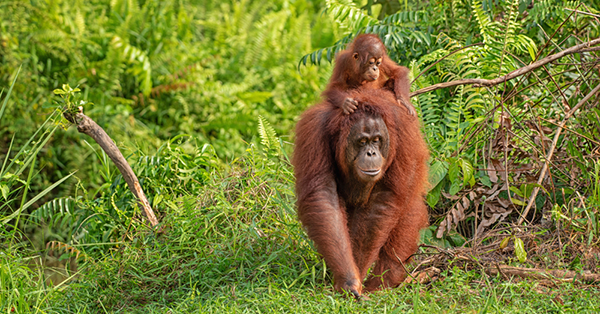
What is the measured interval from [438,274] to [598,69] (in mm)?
2099

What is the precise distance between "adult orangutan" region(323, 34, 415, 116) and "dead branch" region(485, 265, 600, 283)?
1.06 metres

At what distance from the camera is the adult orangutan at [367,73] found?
4074mm

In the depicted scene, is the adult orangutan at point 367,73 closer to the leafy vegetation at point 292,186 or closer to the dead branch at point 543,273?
the leafy vegetation at point 292,186

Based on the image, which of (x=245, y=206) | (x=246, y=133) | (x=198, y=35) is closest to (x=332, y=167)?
(x=245, y=206)

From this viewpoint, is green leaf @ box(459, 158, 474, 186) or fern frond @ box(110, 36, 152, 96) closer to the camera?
green leaf @ box(459, 158, 474, 186)

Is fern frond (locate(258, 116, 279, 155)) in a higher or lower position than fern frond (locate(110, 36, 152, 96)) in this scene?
higher

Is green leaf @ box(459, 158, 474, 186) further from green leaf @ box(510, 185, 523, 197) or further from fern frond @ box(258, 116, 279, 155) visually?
fern frond @ box(258, 116, 279, 155)

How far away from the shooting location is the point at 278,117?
865cm

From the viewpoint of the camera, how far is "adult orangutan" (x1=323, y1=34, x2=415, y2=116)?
13.4 feet

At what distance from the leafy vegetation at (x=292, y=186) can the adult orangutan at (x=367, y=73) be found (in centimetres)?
23

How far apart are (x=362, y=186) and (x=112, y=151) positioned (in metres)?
1.79

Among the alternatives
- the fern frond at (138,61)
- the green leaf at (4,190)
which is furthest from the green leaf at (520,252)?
the fern frond at (138,61)

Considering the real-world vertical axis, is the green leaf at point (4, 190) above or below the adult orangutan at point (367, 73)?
below

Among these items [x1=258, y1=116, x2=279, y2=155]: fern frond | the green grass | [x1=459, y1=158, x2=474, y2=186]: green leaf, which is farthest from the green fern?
[x1=459, y1=158, x2=474, y2=186]: green leaf
